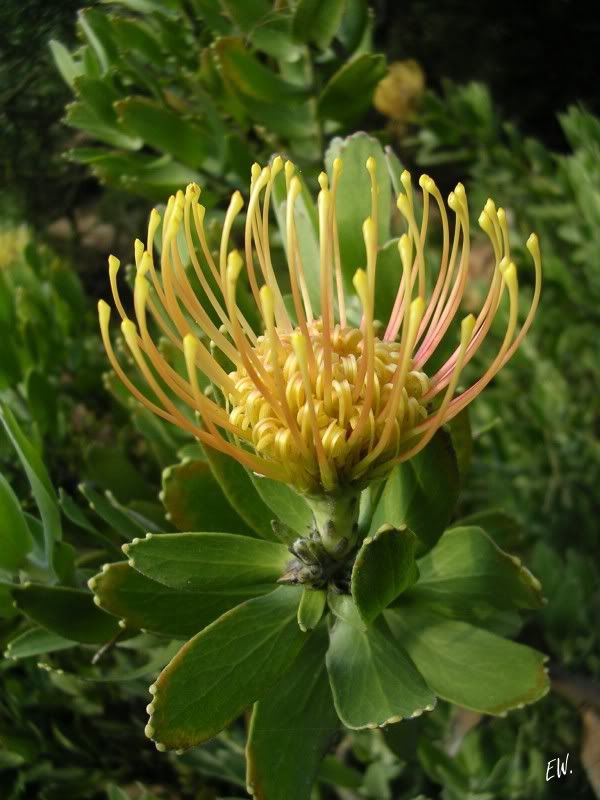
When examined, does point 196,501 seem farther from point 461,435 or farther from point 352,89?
point 352,89

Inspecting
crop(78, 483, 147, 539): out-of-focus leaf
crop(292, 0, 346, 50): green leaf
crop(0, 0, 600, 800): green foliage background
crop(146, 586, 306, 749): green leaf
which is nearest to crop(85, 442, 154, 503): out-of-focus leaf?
crop(0, 0, 600, 800): green foliage background

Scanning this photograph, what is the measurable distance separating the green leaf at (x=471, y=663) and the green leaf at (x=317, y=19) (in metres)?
0.42

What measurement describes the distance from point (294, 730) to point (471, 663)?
0.10m

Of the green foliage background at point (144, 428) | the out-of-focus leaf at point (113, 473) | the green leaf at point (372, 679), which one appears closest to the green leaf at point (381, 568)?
the green leaf at point (372, 679)

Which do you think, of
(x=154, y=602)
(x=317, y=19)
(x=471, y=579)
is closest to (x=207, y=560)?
(x=154, y=602)

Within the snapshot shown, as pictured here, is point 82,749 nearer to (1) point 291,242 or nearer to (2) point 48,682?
(2) point 48,682

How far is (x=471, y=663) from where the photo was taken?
0.44 metres

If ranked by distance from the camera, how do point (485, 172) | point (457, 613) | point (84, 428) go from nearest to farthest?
1. point (457, 613)
2. point (84, 428)
3. point (485, 172)

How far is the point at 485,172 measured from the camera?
1.18 metres

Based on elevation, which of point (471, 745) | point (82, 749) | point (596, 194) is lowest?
point (471, 745)

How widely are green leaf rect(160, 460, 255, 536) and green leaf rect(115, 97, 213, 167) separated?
0.29m

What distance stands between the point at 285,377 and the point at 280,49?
1.19 feet

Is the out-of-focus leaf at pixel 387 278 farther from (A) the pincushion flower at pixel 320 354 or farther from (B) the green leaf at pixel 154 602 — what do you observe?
(B) the green leaf at pixel 154 602

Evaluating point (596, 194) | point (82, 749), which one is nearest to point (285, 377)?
point (82, 749)
